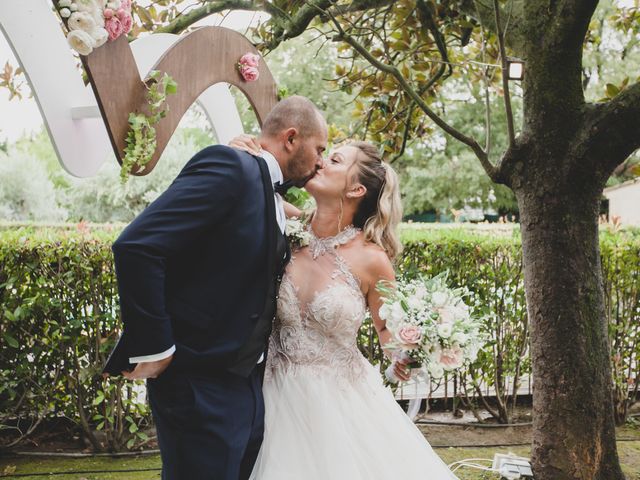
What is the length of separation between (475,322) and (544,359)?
129 centimetres

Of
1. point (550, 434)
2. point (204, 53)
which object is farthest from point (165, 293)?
point (550, 434)

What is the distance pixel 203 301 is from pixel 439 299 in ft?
3.58

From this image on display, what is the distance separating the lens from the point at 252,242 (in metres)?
2.13

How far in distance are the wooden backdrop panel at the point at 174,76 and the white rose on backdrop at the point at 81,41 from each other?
3cm

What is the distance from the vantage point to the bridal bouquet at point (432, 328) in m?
2.51

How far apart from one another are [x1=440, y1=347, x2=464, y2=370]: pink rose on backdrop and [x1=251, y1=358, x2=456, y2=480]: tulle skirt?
1.60 feet

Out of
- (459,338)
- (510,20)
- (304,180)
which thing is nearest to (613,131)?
(510,20)

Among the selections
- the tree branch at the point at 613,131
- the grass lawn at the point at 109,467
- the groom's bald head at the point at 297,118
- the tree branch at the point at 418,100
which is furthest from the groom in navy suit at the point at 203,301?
the grass lawn at the point at 109,467

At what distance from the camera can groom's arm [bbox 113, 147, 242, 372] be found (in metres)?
1.85

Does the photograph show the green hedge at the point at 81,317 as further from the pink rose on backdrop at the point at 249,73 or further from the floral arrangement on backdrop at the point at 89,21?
the floral arrangement on backdrop at the point at 89,21

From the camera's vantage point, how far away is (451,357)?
252 cm

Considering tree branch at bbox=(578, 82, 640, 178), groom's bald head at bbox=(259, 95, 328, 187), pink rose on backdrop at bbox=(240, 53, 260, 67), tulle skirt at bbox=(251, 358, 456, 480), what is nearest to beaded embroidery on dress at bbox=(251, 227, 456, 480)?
tulle skirt at bbox=(251, 358, 456, 480)

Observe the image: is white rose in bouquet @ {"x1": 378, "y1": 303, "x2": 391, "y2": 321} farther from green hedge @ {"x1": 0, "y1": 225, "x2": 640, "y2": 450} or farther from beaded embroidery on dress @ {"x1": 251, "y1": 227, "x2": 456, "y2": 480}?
green hedge @ {"x1": 0, "y1": 225, "x2": 640, "y2": 450}

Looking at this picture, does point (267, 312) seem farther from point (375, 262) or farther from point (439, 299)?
point (375, 262)
